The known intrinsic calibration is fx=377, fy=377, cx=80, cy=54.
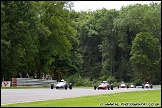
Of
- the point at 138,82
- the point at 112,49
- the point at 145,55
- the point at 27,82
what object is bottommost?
the point at 138,82

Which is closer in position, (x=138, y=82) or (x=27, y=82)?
(x=27, y=82)

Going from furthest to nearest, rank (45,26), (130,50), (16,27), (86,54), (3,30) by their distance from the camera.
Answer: (86,54)
(130,50)
(45,26)
(16,27)
(3,30)

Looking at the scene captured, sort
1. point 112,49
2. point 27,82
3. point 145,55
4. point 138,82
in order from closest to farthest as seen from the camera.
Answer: point 27,82
point 138,82
point 145,55
point 112,49

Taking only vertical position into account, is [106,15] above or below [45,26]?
above

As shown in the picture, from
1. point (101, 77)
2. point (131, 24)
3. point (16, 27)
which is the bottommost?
point (101, 77)

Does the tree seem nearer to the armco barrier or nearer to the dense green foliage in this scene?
the dense green foliage

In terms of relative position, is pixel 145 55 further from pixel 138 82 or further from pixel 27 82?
pixel 27 82

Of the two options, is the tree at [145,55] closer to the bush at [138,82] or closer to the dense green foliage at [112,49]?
the dense green foliage at [112,49]

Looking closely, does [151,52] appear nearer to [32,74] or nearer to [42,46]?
[32,74]

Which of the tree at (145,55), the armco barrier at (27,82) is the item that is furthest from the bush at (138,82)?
the armco barrier at (27,82)

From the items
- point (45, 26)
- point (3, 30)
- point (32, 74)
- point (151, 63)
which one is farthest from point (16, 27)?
point (151, 63)

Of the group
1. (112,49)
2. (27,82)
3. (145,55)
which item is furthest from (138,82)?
(27,82)

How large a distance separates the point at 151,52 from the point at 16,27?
77794mm

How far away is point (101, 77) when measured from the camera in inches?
4124
